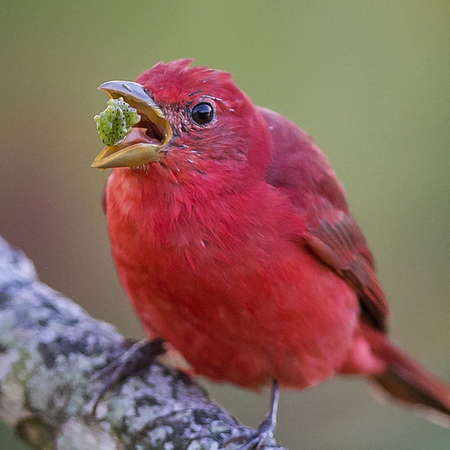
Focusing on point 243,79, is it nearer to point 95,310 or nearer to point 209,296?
point 95,310

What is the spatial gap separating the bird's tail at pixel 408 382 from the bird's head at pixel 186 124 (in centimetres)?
Answer: 122

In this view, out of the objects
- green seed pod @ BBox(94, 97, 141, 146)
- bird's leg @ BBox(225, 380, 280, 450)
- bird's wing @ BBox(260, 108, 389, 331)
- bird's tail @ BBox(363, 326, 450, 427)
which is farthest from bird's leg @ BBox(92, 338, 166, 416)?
bird's tail @ BBox(363, 326, 450, 427)

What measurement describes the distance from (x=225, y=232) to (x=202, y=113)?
0.36 meters

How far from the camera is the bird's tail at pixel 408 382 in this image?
117 inches

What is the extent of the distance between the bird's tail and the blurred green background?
26.1 inches

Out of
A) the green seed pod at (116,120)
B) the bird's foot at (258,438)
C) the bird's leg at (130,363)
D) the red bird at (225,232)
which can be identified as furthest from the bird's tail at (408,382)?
the green seed pod at (116,120)

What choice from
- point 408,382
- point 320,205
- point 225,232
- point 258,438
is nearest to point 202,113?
point 225,232

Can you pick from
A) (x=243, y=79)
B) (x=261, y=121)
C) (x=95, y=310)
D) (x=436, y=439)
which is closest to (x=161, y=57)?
(x=243, y=79)

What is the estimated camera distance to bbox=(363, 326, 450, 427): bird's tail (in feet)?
9.74

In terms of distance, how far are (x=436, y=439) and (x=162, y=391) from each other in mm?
1931

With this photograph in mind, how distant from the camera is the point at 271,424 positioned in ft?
7.38

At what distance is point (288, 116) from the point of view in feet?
13.0

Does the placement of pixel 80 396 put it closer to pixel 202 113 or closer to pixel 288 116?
pixel 202 113

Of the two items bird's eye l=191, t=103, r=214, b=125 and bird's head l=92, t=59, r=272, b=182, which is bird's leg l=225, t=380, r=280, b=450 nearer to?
bird's head l=92, t=59, r=272, b=182
